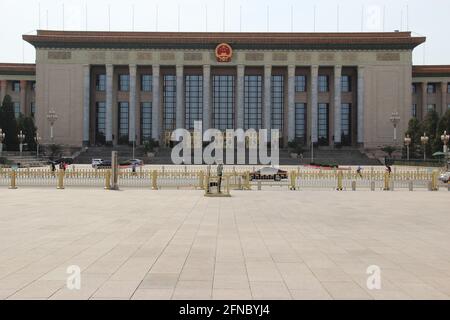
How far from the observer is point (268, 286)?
6.43m

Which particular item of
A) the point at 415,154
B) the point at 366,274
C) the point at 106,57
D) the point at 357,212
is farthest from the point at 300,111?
the point at 366,274

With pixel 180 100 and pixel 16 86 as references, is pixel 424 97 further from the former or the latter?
pixel 16 86

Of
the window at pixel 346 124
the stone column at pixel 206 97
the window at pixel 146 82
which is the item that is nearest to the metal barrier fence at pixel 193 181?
the stone column at pixel 206 97

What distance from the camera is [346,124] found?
8200cm

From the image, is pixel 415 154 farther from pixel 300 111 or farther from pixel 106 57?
pixel 106 57

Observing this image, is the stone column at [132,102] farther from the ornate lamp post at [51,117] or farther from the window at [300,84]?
the window at [300,84]

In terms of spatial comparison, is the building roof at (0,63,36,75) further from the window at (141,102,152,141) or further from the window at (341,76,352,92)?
the window at (341,76,352,92)

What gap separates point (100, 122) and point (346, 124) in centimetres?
4541

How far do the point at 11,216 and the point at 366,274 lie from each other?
11.2 m

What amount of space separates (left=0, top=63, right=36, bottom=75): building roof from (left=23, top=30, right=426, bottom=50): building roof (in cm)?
817

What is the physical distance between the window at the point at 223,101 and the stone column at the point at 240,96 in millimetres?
2755

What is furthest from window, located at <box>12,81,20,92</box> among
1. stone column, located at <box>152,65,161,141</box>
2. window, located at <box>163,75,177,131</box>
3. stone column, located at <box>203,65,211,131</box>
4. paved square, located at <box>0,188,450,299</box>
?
paved square, located at <box>0,188,450,299</box>

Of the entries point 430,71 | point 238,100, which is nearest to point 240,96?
point 238,100

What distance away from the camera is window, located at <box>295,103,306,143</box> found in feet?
270
